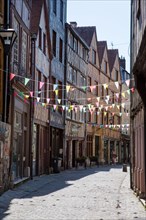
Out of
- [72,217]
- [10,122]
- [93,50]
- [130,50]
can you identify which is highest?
[93,50]

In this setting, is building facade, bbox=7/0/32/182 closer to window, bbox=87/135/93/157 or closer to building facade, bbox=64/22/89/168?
building facade, bbox=64/22/89/168

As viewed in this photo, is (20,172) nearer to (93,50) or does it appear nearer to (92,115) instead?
(92,115)

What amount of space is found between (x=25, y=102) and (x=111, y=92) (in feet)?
104

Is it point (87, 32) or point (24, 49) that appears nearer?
point (24, 49)

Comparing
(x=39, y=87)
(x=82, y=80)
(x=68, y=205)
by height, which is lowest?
(x=68, y=205)

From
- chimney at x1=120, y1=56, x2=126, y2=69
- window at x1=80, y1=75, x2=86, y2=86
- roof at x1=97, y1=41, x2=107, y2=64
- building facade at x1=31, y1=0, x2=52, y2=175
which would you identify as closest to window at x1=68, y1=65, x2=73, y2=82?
window at x1=80, y1=75, x2=86, y2=86

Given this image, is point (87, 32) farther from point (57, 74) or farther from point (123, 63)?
point (123, 63)

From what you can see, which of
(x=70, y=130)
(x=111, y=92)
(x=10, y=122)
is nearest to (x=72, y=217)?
(x=10, y=122)

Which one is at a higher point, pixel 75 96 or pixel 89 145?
pixel 75 96

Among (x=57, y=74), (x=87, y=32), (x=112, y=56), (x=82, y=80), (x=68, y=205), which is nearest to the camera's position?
(x=68, y=205)

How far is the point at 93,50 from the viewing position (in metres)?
43.2

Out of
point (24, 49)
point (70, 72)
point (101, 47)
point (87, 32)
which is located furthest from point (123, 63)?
point (24, 49)

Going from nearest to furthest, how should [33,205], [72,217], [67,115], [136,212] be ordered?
[72,217] → [136,212] → [33,205] → [67,115]

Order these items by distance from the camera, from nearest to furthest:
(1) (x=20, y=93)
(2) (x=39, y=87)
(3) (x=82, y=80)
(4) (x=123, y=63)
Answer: (1) (x=20, y=93), (2) (x=39, y=87), (3) (x=82, y=80), (4) (x=123, y=63)
